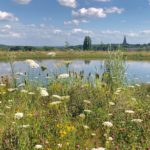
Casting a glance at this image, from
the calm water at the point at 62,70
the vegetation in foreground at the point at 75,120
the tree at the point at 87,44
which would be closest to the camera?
the vegetation in foreground at the point at 75,120

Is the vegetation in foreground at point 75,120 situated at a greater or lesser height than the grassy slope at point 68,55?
greater

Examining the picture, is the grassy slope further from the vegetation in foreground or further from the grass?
the vegetation in foreground

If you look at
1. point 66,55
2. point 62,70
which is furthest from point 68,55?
point 62,70

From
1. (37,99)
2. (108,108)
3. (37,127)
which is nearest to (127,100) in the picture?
(108,108)

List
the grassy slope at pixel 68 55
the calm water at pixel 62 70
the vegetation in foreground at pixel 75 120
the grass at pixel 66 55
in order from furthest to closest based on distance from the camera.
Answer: the grassy slope at pixel 68 55 → the grass at pixel 66 55 → the calm water at pixel 62 70 → the vegetation in foreground at pixel 75 120

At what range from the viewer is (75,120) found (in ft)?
28.2

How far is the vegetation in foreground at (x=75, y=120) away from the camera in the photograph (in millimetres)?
6730

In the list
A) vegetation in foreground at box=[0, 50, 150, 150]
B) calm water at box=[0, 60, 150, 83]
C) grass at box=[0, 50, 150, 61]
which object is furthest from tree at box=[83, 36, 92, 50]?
vegetation in foreground at box=[0, 50, 150, 150]

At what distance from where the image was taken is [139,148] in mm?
6605

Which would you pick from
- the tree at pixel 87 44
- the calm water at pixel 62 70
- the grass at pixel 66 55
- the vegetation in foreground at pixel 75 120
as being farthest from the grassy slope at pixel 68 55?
the vegetation in foreground at pixel 75 120

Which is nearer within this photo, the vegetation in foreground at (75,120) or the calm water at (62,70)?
the vegetation in foreground at (75,120)

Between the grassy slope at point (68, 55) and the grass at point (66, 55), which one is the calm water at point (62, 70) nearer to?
the grass at point (66, 55)

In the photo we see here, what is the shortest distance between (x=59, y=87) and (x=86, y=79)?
5.59 feet

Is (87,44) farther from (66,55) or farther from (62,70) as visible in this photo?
(62,70)
